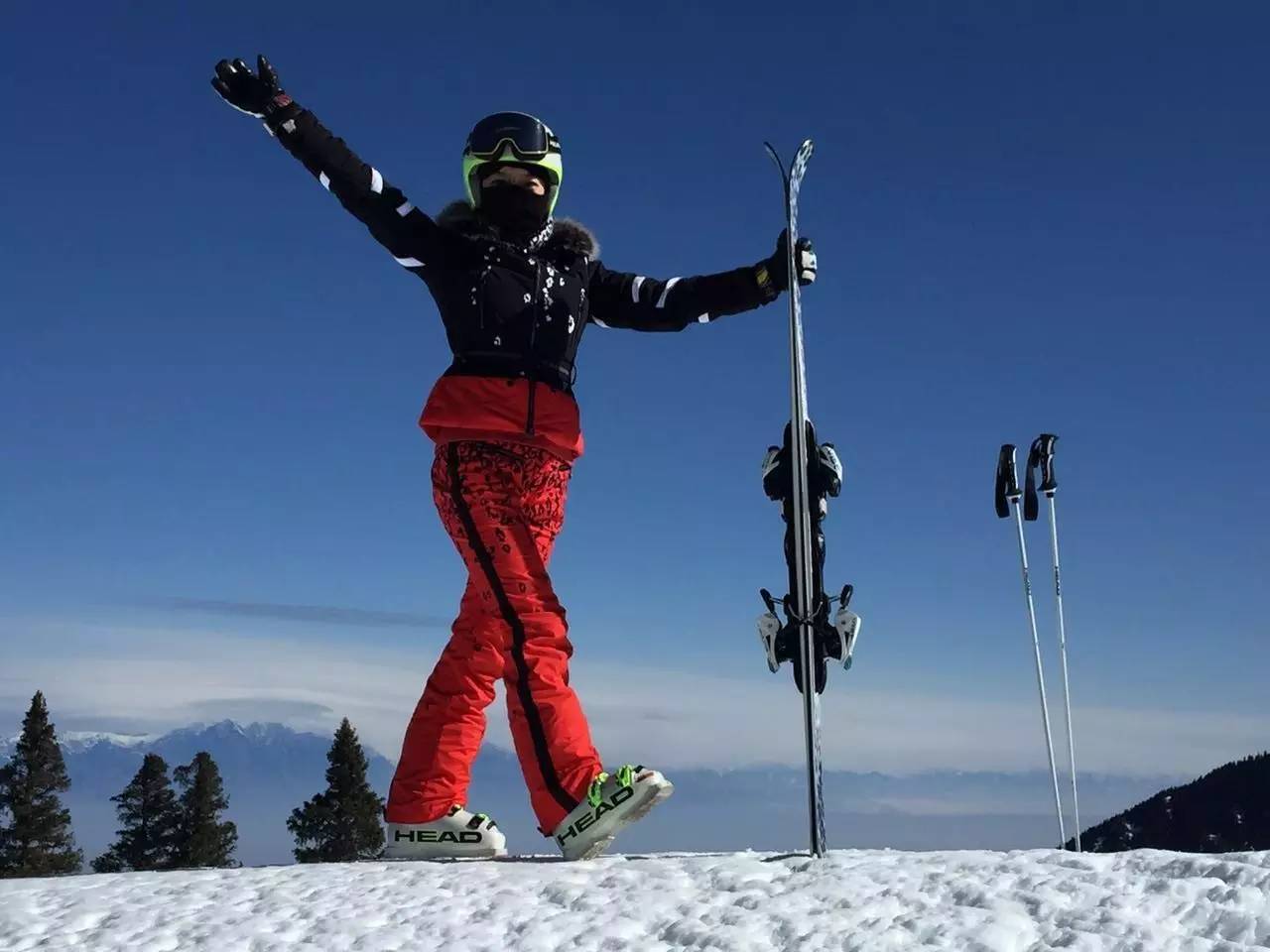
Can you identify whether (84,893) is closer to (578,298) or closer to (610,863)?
(610,863)

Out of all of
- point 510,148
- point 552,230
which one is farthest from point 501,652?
point 510,148

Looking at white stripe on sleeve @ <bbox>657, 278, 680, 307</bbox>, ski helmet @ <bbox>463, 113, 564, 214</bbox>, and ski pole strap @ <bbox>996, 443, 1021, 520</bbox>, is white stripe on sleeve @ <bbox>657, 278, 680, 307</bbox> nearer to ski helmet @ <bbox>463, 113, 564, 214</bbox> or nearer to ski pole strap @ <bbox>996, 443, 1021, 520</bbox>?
ski helmet @ <bbox>463, 113, 564, 214</bbox>

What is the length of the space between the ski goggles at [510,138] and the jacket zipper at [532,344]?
549 mm

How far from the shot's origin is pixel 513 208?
5.43 metres

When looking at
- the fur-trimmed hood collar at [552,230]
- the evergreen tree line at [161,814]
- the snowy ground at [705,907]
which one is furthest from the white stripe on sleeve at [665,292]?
the evergreen tree line at [161,814]

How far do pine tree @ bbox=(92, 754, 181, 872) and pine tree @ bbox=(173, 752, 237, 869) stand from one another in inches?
11.1

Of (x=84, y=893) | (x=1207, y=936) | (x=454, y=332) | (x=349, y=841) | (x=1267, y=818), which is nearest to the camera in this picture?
(x=1207, y=936)

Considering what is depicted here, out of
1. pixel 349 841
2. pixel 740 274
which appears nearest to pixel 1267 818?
pixel 349 841

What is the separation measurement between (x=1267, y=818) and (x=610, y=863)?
4477 centimetres

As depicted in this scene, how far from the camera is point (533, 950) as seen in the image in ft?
11.1

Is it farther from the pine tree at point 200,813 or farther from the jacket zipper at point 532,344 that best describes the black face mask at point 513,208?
the pine tree at point 200,813

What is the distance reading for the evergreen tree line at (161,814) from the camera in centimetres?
2781

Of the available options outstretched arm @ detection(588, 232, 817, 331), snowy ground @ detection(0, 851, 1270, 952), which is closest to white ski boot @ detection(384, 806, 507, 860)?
snowy ground @ detection(0, 851, 1270, 952)

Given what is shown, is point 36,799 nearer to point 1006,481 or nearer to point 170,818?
point 170,818
